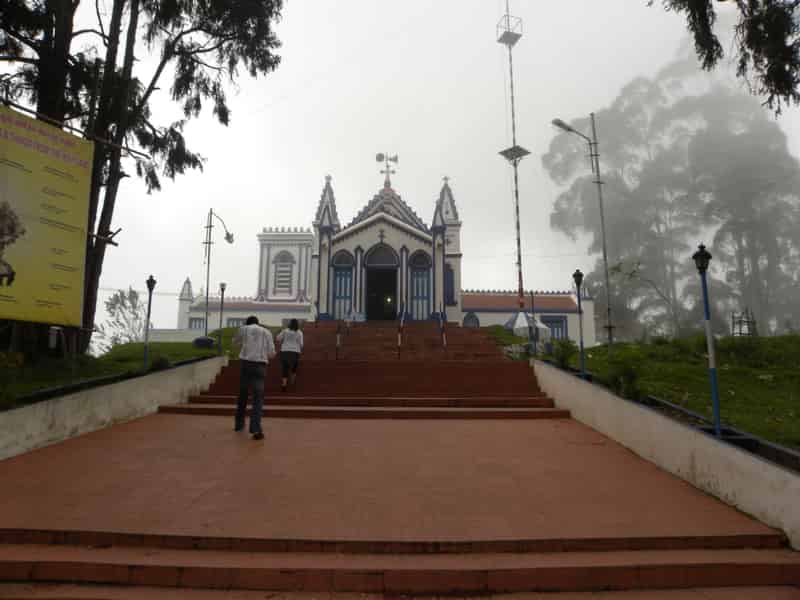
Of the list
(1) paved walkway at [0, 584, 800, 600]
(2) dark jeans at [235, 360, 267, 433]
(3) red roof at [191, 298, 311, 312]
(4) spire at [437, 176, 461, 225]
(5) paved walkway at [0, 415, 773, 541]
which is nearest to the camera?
(1) paved walkway at [0, 584, 800, 600]

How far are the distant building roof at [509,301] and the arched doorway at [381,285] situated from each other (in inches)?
390

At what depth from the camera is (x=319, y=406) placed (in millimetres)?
9188

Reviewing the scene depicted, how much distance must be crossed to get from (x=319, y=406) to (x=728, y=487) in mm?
6498

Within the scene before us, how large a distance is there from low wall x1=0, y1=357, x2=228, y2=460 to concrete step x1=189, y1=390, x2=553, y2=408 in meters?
0.72

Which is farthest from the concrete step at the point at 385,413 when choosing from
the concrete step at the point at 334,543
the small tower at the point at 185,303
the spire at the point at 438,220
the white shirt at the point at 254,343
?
the small tower at the point at 185,303

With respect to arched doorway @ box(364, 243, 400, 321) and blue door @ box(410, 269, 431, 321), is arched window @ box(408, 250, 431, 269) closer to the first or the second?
blue door @ box(410, 269, 431, 321)

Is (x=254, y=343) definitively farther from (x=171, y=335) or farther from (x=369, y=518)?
(x=171, y=335)

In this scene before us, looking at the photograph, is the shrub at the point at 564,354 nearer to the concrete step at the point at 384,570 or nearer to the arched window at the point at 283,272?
the concrete step at the point at 384,570

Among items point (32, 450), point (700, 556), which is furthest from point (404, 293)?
point (700, 556)

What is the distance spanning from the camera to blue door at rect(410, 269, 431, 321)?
869 inches

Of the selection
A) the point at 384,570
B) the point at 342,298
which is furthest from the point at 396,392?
the point at 342,298

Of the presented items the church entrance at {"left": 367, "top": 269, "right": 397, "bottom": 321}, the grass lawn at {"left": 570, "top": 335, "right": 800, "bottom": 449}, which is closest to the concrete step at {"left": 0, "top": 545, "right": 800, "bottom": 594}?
the grass lawn at {"left": 570, "top": 335, "right": 800, "bottom": 449}

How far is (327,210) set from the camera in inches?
934

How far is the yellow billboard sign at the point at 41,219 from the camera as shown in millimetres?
6598
